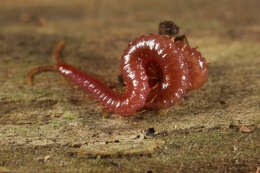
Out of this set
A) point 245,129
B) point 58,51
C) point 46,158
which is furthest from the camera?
point 58,51

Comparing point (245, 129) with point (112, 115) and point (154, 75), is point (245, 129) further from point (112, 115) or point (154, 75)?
point (112, 115)

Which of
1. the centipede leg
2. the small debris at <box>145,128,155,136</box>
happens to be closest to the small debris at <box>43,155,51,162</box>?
the small debris at <box>145,128,155,136</box>

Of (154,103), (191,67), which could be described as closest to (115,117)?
(154,103)

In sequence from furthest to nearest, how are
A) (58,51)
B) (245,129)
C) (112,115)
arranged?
(58,51) → (112,115) → (245,129)

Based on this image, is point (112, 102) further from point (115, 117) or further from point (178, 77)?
point (178, 77)

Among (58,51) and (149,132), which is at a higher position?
(58,51)

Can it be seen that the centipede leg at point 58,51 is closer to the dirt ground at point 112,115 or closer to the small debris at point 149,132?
the dirt ground at point 112,115

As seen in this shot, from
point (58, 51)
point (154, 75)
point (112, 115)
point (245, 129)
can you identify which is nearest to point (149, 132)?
point (112, 115)
